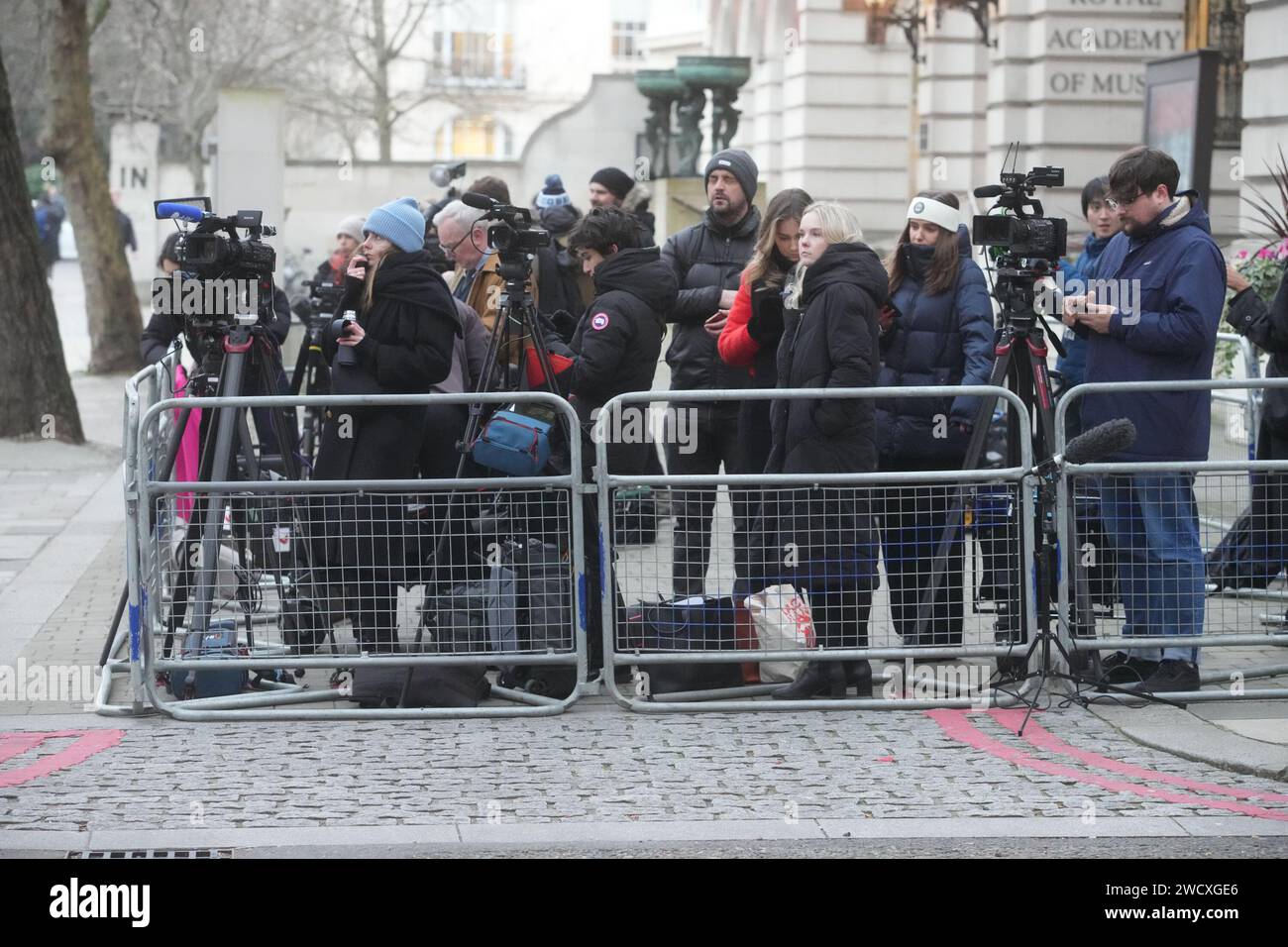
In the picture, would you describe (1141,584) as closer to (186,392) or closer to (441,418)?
(441,418)

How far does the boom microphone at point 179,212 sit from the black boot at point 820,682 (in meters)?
3.16

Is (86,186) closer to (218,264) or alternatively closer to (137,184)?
(218,264)

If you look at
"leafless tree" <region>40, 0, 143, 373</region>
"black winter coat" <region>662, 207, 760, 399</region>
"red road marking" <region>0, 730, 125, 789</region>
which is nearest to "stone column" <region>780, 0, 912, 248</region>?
"leafless tree" <region>40, 0, 143, 373</region>

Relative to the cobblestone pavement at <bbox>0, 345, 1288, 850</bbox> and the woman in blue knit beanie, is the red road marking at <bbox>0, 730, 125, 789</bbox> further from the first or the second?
the woman in blue knit beanie

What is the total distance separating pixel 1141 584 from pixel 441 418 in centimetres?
300

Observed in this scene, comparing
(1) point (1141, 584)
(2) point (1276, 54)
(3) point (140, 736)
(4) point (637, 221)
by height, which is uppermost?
(2) point (1276, 54)

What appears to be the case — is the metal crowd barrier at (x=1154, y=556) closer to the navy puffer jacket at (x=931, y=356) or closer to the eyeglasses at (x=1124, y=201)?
the navy puffer jacket at (x=931, y=356)

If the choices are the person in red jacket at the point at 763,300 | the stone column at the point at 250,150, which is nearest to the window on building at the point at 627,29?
the stone column at the point at 250,150

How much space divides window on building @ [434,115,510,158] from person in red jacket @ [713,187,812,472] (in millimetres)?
75944

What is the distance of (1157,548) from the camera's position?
7.32 metres

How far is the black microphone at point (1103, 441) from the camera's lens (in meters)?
6.65

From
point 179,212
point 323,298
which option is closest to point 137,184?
point 323,298

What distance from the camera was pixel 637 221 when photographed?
26.0 feet
